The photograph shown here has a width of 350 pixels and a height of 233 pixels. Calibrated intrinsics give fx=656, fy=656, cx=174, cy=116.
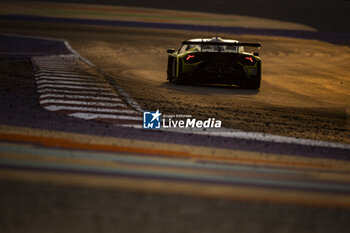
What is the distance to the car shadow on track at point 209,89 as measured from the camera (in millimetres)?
14500

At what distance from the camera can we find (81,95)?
38.8ft

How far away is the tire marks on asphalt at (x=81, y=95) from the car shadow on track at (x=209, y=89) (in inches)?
64.9

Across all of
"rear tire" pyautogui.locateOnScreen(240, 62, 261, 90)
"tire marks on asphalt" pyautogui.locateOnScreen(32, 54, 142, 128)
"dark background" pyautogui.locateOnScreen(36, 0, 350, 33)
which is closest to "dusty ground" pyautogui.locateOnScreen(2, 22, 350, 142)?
"rear tire" pyautogui.locateOnScreen(240, 62, 261, 90)

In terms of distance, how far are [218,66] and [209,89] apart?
2.36 feet

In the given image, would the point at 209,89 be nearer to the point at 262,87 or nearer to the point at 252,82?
the point at 252,82

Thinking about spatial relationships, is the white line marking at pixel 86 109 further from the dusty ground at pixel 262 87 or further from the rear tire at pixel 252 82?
the rear tire at pixel 252 82

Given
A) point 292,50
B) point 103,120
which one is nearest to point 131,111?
point 103,120

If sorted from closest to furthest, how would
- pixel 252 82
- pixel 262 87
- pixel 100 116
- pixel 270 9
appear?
pixel 100 116
pixel 252 82
pixel 262 87
pixel 270 9

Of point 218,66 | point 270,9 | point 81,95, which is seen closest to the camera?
point 81,95

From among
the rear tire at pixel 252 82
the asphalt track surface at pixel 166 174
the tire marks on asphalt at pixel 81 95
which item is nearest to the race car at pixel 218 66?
the rear tire at pixel 252 82

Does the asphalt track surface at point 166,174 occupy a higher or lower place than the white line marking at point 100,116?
higher

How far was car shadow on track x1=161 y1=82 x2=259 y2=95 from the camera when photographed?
14.5 meters

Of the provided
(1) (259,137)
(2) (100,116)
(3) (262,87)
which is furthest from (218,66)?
(1) (259,137)

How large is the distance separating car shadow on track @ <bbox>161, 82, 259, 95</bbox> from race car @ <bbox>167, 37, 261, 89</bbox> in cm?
19
